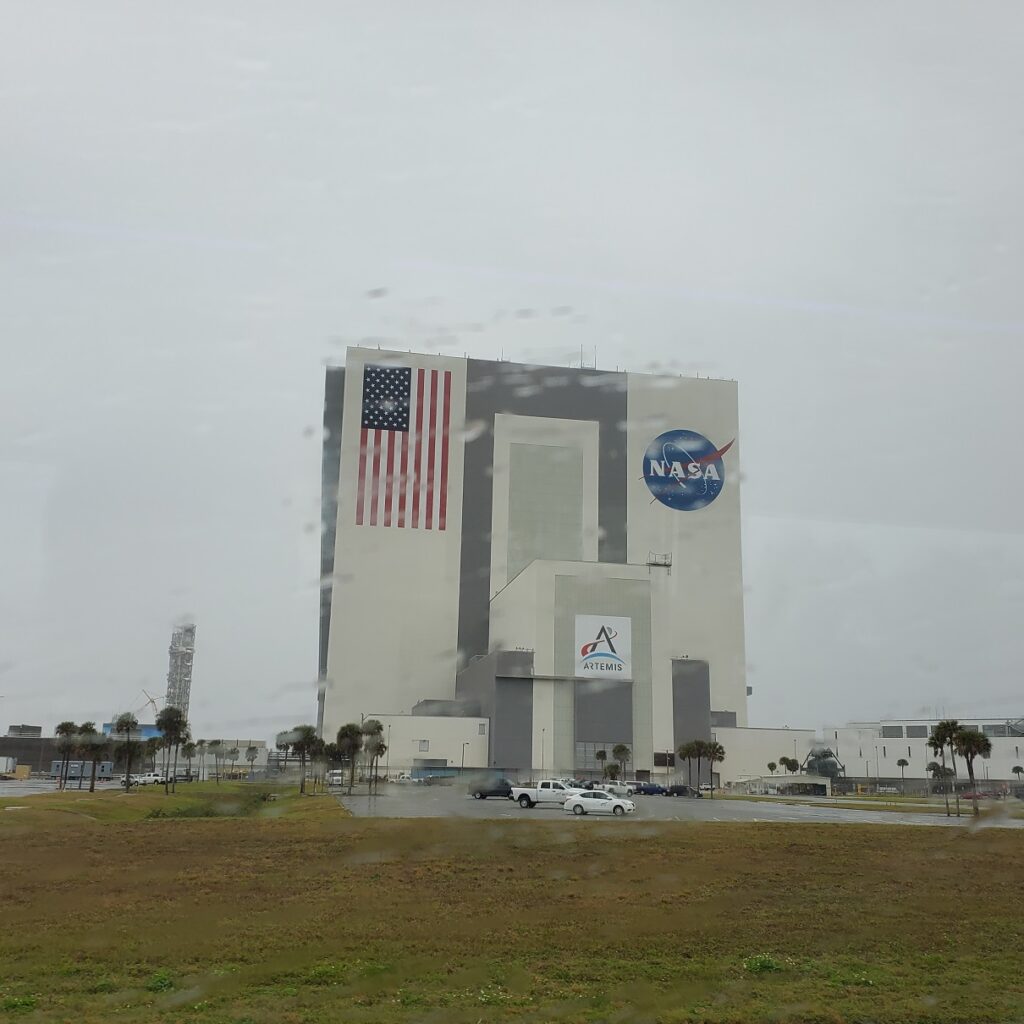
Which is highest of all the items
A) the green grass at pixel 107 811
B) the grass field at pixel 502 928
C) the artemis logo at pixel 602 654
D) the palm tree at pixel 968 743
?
the artemis logo at pixel 602 654

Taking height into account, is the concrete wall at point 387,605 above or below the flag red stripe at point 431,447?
below

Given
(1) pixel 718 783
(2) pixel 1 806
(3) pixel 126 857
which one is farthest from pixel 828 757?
(3) pixel 126 857

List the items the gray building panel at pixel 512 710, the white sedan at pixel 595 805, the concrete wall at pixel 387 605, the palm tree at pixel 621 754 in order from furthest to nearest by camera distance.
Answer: the concrete wall at pixel 387 605 → the gray building panel at pixel 512 710 → the palm tree at pixel 621 754 → the white sedan at pixel 595 805

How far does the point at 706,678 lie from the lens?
7019 cm

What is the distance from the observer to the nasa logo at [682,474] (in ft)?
264

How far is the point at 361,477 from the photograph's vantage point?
75625 millimetres

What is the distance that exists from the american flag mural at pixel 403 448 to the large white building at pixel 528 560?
0.13 metres

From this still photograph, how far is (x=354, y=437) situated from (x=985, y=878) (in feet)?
213

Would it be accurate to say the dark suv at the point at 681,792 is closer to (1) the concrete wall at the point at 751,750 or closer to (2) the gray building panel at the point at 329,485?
(1) the concrete wall at the point at 751,750

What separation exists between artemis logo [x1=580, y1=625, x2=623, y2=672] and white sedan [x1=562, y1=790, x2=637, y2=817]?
35.3 m

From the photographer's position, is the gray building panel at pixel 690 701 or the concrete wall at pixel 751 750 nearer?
the gray building panel at pixel 690 701

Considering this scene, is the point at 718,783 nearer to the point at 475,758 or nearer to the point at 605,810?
the point at 475,758

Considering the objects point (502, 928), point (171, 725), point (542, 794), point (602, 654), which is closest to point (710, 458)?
point (602, 654)

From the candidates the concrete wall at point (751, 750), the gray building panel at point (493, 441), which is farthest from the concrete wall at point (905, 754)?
the gray building panel at point (493, 441)
